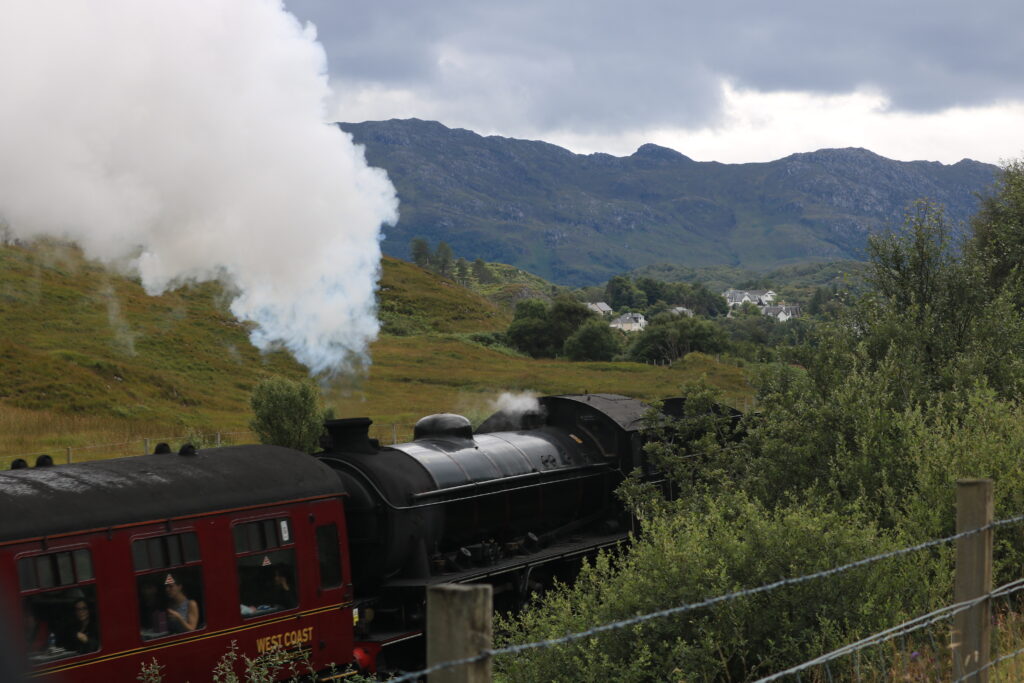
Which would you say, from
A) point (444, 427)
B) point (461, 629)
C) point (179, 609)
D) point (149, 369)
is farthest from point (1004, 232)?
point (149, 369)

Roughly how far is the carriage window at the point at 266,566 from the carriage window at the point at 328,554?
1.61 feet

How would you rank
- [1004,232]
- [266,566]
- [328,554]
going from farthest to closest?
[1004,232]
[328,554]
[266,566]

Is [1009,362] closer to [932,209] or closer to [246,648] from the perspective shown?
[932,209]

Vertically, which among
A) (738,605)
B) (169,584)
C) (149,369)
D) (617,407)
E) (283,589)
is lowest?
(283,589)

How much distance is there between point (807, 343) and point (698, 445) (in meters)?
4.36

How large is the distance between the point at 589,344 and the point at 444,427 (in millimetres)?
86750

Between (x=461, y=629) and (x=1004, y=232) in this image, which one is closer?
(x=461, y=629)

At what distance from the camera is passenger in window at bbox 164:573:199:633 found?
1145cm

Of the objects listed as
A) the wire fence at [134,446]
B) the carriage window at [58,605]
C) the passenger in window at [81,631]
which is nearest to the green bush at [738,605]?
the passenger in window at [81,631]

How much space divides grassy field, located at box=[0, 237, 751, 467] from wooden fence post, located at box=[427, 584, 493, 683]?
108ft

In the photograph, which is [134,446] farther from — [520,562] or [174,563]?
[174,563]

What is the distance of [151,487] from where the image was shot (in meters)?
11.8

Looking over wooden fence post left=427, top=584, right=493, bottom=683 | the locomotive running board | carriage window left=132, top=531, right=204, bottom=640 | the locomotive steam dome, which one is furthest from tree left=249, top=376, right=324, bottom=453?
wooden fence post left=427, top=584, right=493, bottom=683

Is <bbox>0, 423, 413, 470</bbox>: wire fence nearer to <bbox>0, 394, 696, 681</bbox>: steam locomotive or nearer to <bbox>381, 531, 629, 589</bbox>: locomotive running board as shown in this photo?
<bbox>381, 531, 629, 589</bbox>: locomotive running board
